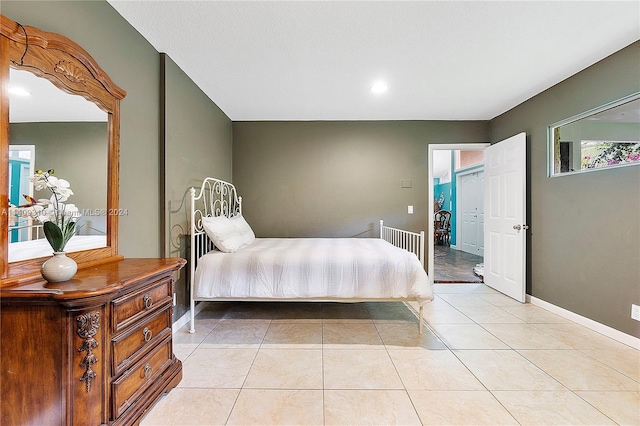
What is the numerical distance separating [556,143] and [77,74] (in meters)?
4.07

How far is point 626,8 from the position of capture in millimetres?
1749

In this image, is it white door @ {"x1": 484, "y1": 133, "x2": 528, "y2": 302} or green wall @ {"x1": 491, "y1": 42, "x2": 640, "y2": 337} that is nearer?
green wall @ {"x1": 491, "y1": 42, "x2": 640, "y2": 337}

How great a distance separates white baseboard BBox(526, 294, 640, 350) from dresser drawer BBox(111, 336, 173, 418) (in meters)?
3.37

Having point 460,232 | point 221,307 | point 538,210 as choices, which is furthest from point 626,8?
point 460,232

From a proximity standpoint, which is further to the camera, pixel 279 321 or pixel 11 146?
pixel 279 321

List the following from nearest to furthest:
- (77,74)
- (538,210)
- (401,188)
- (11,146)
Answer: (11,146)
(77,74)
(538,210)
(401,188)

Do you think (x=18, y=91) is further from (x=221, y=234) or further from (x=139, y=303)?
(x=221, y=234)

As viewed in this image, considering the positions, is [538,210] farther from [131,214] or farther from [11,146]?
[11,146]

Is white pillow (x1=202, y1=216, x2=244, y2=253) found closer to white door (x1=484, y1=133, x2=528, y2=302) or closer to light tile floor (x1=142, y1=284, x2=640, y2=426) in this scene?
light tile floor (x1=142, y1=284, x2=640, y2=426)

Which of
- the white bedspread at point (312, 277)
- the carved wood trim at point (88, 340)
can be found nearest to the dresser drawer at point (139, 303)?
the carved wood trim at point (88, 340)

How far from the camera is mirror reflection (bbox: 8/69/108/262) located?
3.90 feet

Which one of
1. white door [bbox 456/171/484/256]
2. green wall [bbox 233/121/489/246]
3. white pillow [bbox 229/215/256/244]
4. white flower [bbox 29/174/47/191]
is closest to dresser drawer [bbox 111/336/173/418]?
white flower [bbox 29/174/47/191]

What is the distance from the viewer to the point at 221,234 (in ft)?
8.36

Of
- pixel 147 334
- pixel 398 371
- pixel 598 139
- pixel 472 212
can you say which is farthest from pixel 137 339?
pixel 472 212
